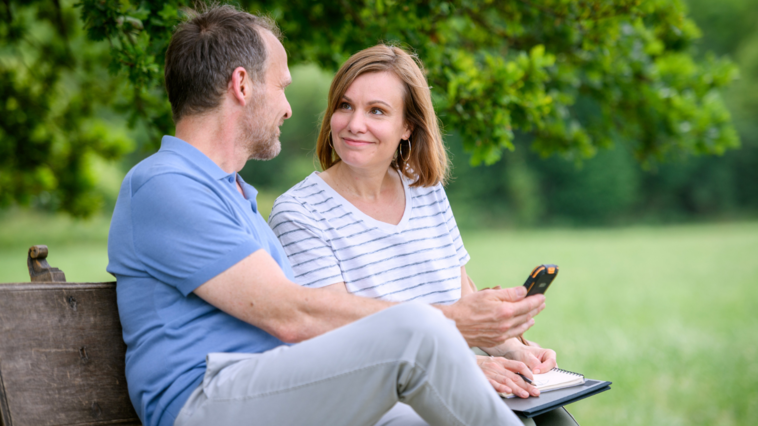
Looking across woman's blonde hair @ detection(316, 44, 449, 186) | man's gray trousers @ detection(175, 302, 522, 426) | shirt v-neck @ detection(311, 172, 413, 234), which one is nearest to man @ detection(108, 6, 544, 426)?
man's gray trousers @ detection(175, 302, 522, 426)

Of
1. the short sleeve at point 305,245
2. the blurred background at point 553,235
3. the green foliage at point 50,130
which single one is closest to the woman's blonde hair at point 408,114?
the blurred background at point 553,235

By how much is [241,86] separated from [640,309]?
9.91m

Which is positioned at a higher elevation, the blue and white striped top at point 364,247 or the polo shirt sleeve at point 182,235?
the polo shirt sleeve at point 182,235

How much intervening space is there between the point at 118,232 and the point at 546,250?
1748 centimetres

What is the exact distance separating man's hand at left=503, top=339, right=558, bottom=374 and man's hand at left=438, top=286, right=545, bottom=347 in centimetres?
33

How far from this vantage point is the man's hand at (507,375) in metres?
2.00

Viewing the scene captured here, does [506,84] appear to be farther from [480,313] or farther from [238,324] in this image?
[238,324]

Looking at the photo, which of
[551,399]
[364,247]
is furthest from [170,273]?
[551,399]

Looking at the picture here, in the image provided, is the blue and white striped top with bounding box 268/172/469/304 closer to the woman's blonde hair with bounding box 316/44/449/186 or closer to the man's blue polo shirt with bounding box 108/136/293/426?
the woman's blonde hair with bounding box 316/44/449/186

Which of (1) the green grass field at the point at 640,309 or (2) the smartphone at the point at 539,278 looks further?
(1) the green grass field at the point at 640,309

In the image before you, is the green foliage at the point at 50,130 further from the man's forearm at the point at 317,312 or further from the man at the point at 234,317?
the man's forearm at the point at 317,312

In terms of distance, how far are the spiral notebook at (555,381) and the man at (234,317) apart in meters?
0.21

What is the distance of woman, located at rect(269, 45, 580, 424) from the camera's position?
→ 2.31 m

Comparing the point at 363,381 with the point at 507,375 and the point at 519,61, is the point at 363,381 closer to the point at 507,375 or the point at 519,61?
the point at 507,375
